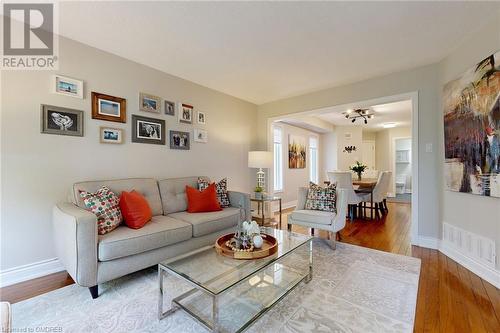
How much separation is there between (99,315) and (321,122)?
6.11m

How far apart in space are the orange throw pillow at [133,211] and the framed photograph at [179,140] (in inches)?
46.7

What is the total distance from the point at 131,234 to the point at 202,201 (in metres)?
0.99

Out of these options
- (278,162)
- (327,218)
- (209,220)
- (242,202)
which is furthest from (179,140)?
(278,162)

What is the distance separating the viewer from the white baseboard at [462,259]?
208 cm

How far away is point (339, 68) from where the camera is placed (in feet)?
10.2

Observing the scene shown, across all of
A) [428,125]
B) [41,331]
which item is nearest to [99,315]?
[41,331]

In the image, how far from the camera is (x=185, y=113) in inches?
137

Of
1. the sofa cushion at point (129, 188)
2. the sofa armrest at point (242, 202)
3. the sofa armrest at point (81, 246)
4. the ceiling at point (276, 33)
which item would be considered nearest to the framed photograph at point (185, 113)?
the ceiling at point (276, 33)

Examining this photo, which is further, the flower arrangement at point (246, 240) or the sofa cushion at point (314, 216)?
the sofa cushion at point (314, 216)

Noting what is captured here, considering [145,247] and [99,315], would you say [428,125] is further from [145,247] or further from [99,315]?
[99,315]

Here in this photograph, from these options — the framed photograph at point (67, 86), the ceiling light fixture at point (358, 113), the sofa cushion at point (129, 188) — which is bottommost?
the sofa cushion at point (129, 188)

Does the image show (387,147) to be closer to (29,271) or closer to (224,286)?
(224,286)

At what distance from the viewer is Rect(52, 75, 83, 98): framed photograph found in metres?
2.30

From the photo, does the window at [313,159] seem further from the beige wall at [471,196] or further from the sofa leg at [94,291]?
the sofa leg at [94,291]
